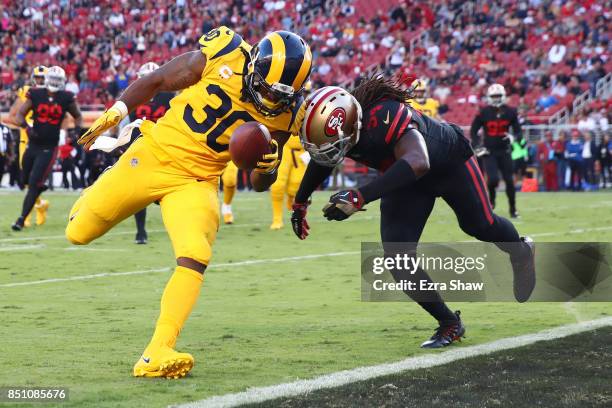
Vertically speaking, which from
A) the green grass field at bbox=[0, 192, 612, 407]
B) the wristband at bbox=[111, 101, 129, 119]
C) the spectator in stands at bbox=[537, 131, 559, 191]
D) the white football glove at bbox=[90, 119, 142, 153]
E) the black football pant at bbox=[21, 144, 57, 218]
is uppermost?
the wristband at bbox=[111, 101, 129, 119]

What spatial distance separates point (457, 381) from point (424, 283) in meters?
0.95

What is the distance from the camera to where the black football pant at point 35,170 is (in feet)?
41.5

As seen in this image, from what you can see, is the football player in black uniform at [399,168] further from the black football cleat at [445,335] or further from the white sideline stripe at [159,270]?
the white sideline stripe at [159,270]

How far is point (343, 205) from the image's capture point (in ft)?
16.1

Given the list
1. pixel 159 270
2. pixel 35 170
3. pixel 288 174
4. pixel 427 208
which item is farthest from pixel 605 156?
pixel 427 208

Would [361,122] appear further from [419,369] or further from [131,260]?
[131,260]

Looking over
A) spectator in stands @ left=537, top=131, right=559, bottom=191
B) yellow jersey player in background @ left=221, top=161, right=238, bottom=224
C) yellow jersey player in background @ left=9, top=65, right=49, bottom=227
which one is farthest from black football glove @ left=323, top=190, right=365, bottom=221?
spectator in stands @ left=537, top=131, right=559, bottom=191

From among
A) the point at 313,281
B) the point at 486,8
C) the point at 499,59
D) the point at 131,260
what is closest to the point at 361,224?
the point at 131,260

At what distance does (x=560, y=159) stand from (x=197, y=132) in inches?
726

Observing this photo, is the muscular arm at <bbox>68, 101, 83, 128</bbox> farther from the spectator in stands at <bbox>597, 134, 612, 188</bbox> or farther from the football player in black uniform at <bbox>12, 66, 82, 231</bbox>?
the spectator in stands at <bbox>597, 134, 612, 188</bbox>

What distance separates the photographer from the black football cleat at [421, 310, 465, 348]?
5.68m

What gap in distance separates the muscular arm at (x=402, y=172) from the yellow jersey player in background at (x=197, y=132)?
0.50 m

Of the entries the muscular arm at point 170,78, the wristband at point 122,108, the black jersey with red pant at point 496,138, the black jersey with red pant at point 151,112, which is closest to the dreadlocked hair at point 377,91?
the muscular arm at point 170,78

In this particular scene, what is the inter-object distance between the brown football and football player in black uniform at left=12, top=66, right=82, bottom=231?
26.0 ft
